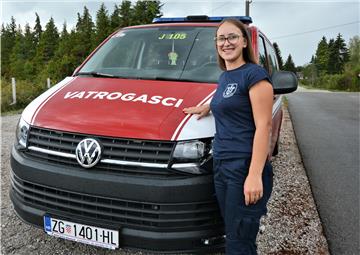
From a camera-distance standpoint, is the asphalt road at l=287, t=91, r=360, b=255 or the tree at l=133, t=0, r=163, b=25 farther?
the tree at l=133, t=0, r=163, b=25

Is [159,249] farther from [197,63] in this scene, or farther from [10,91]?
[10,91]

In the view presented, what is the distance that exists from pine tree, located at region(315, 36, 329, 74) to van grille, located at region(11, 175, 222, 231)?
83.4m

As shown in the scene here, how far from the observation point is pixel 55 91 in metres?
3.10

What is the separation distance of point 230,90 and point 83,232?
53.0 inches

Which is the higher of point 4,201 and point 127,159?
point 127,159

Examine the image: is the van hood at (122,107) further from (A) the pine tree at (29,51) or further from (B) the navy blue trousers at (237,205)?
(A) the pine tree at (29,51)

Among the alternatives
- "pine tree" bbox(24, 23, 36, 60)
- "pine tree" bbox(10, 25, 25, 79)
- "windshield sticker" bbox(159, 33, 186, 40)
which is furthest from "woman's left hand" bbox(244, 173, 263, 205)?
"pine tree" bbox(24, 23, 36, 60)

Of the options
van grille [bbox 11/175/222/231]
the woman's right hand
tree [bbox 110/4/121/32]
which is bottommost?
van grille [bbox 11/175/222/231]

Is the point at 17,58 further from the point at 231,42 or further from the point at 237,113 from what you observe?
the point at 237,113

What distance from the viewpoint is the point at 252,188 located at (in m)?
2.05

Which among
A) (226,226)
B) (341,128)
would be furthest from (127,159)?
(341,128)

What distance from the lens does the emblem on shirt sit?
7.00ft

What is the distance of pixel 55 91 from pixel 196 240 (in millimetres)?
1738

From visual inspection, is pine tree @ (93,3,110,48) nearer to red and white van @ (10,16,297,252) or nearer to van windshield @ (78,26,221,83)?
van windshield @ (78,26,221,83)
